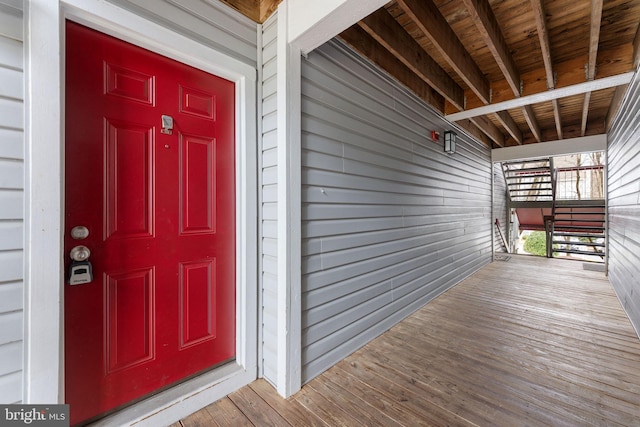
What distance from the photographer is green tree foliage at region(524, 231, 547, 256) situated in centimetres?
1123

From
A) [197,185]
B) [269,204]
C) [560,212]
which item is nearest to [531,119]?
[560,212]

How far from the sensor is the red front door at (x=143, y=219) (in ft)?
3.94

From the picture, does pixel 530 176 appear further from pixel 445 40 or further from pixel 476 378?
pixel 476 378

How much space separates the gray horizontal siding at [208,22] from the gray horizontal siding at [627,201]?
141 inches

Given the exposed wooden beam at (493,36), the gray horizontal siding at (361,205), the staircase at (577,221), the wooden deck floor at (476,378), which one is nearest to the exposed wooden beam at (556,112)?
the exposed wooden beam at (493,36)

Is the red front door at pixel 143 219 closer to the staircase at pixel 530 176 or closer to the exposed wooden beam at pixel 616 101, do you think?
the exposed wooden beam at pixel 616 101

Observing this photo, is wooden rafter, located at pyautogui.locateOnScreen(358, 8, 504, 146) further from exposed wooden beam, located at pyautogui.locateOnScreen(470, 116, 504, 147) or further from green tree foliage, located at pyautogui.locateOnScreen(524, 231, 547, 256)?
green tree foliage, located at pyautogui.locateOnScreen(524, 231, 547, 256)

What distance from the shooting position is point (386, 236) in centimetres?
249

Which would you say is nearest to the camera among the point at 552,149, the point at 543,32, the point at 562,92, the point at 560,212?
the point at 543,32

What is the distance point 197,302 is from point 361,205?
1420 millimetres

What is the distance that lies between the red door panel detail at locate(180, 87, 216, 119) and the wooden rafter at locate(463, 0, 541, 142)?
188 centimetres

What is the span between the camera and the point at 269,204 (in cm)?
171

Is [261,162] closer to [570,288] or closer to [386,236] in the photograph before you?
[386,236]

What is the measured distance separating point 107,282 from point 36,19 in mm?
1174
